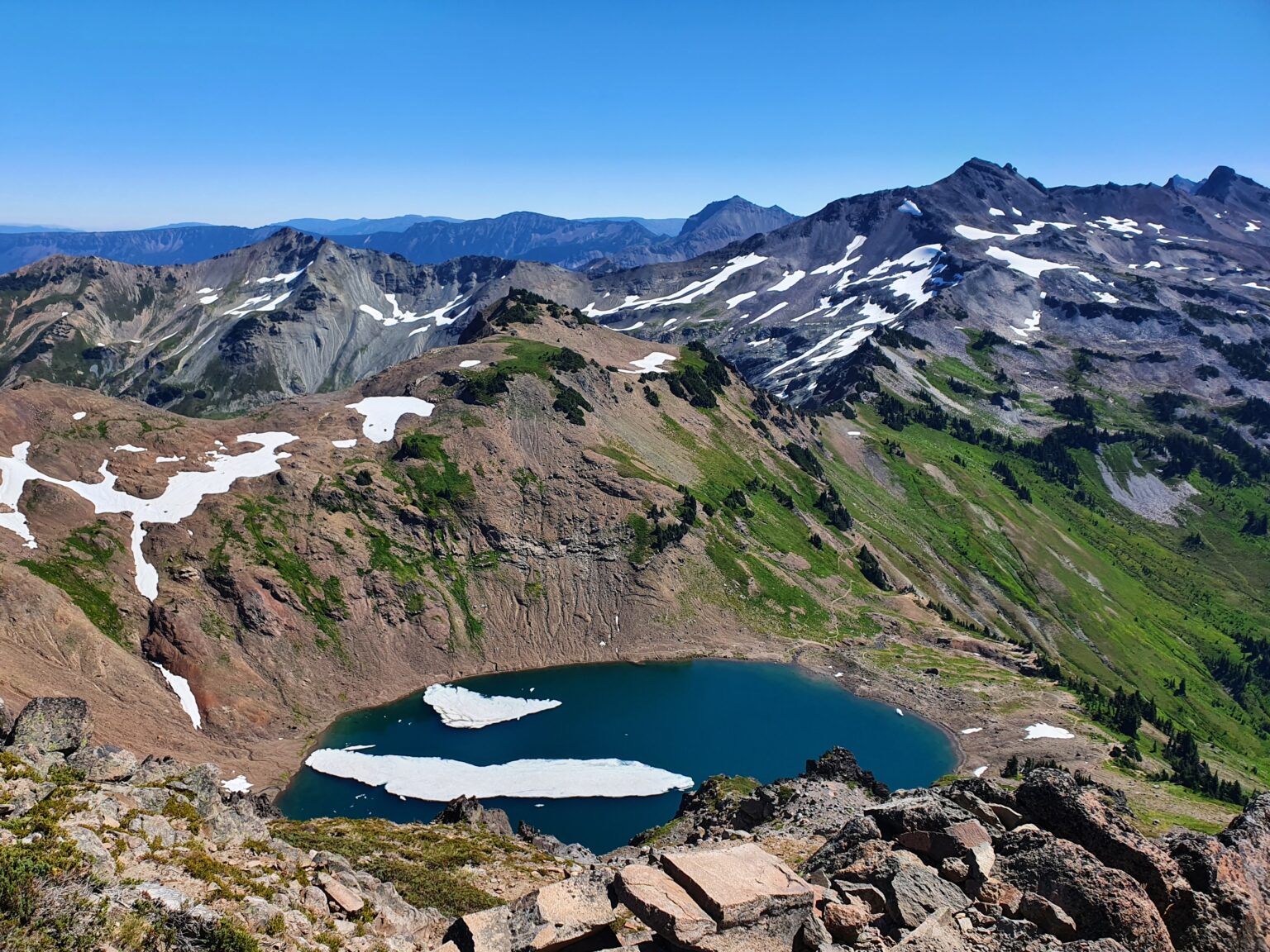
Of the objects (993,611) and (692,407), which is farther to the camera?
(692,407)

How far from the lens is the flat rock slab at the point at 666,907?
66.7 ft

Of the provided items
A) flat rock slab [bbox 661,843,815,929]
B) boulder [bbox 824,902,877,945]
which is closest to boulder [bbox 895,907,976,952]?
boulder [bbox 824,902,877,945]

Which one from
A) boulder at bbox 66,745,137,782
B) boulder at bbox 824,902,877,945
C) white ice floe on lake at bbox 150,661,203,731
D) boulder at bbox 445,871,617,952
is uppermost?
boulder at bbox 824,902,877,945

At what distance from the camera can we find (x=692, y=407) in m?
190

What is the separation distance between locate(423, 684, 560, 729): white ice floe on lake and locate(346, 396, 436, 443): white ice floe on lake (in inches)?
2051

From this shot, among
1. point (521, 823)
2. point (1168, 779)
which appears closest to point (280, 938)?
point (521, 823)

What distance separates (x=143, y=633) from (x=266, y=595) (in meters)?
15.2

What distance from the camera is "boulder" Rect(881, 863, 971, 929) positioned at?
22.2 meters

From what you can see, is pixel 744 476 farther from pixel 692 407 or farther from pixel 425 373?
pixel 425 373

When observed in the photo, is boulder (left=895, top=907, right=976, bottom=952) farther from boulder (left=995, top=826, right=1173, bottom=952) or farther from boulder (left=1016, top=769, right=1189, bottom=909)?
boulder (left=1016, top=769, right=1189, bottom=909)

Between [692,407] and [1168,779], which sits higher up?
[692,407]

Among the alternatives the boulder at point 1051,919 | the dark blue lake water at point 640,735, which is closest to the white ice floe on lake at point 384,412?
the dark blue lake water at point 640,735

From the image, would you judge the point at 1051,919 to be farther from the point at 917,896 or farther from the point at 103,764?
the point at 103,764

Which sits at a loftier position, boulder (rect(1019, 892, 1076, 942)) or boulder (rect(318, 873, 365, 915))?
boulder (rect(1019, 892, 1076, 942))
